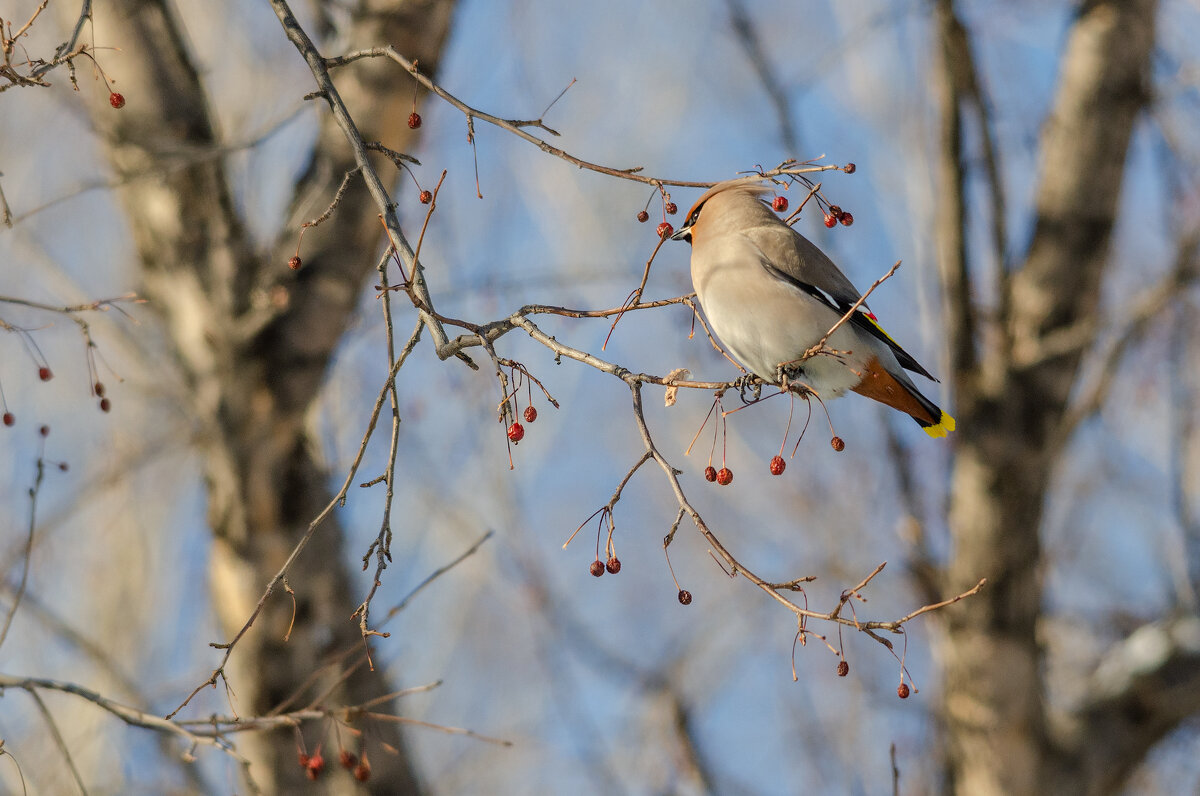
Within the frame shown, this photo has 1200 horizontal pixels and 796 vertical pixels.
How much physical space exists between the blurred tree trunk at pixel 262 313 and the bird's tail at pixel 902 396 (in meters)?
1.99

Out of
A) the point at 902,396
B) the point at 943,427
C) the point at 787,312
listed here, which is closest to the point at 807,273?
the point at 787,312

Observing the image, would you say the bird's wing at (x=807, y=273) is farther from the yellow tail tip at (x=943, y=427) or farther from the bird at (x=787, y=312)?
the yellow tail tip at (x=943, y=427)

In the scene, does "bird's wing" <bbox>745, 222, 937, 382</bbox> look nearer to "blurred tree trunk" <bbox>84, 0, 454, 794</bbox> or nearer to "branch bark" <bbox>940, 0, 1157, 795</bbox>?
"branch bark" <bbox>940, 0, 1157, 795</bbox>

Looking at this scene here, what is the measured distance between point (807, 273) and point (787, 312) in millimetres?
312

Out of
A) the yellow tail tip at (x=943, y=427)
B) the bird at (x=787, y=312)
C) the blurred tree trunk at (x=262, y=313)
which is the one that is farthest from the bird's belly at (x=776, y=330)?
the blurred tree trunk at (x=262, y=313)

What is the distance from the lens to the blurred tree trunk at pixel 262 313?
4.32m

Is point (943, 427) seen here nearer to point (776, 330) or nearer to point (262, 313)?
point (776, 330)

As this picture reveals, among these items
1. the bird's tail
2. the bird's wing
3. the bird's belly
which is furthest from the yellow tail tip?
the bird's belly

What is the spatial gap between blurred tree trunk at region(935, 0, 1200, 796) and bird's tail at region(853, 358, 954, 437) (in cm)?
135

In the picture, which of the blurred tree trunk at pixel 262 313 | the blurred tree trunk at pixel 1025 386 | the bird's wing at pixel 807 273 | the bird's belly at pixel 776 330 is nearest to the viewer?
the bird's belly at pixel 776 330

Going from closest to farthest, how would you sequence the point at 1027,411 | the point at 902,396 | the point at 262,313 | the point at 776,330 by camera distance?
the point at 776,330 → the point at 902,396 → the point at 262,313 → the point at 1027,411

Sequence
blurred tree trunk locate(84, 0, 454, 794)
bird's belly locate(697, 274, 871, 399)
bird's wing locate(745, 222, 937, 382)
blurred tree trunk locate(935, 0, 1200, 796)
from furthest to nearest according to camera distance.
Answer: blurred tree trunk locate(935, 0, 1200, 796), blurred tree trunk locate(84, 0, 454, 794), bird's wing locate(745, 222, 937, 382), bird's belly locate(697, 274, 871, 399)

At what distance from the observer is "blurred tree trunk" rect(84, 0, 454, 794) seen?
432cm

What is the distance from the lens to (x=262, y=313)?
14.5ft
